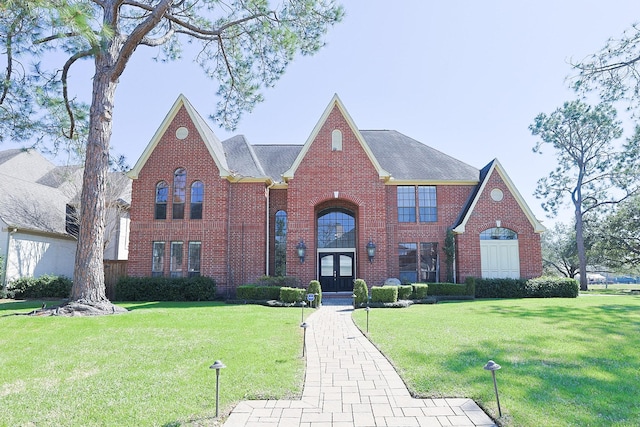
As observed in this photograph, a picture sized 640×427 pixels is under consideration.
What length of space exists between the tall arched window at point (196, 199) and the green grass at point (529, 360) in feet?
34.9

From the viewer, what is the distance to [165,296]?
17.5m

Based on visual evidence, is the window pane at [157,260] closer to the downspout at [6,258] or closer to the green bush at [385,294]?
the downspout at [6,258]

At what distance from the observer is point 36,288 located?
18891mm

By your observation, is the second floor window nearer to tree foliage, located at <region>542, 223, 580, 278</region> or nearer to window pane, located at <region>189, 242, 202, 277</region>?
window pane, located at <region>189, 242, 202, 277</region>

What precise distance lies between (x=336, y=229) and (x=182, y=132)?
30.7 ft

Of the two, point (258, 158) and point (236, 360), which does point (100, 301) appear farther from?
point (258, 158)

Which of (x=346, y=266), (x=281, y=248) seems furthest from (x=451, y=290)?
(x=281, y=248)

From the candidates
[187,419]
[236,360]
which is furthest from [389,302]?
[187,419]

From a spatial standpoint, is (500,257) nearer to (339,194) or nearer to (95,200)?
(339,194)

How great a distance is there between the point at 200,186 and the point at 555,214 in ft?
101

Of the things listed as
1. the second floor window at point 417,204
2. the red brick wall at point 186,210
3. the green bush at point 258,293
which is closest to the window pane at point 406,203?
the second floor window at point 417,204

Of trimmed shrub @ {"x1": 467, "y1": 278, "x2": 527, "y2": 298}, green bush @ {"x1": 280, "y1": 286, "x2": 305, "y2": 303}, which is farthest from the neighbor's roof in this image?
trimmed shrub @ {"x1": 467, "y1": 278, "x2": 527, "y2": 298}

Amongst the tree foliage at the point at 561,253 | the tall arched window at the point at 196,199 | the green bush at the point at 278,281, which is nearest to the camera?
the green bush at the point at 278,281

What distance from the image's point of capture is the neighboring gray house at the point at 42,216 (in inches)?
771
